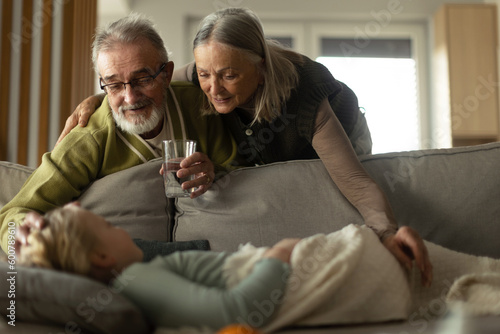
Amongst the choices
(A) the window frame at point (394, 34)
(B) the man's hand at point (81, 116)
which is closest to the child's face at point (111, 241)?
(B) the man's hand at point (81, 116)

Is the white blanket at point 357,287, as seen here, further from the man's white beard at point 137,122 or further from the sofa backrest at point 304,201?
the man's white beard at point 137,122

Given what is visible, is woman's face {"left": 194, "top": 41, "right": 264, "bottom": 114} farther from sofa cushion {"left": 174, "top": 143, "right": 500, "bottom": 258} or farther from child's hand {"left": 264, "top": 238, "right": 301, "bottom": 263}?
child's hand {"left": 264, "top": 238, "right": 301, "bottom": 263}

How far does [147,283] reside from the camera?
1.03 meters

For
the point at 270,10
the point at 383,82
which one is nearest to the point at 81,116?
the point at 270,10

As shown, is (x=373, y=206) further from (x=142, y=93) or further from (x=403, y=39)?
(x=403, y=39)

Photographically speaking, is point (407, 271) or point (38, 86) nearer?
point (407, 271)

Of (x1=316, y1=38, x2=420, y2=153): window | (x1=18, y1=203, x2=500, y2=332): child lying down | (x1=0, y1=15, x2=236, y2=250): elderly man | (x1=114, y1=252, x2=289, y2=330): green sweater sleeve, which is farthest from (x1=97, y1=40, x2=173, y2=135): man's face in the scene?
(x1=316, y1=38, x2=420, y2=153): window

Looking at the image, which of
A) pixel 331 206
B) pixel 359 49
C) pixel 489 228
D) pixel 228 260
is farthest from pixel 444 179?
pixel 359 49

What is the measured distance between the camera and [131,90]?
1736mm

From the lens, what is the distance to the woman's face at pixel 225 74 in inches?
63.8

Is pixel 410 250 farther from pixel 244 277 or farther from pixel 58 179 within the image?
pixel 58 179

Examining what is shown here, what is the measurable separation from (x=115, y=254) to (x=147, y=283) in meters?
0.13

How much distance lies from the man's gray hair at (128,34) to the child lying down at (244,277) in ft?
2.72

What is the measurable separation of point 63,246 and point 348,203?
33.4 inches
